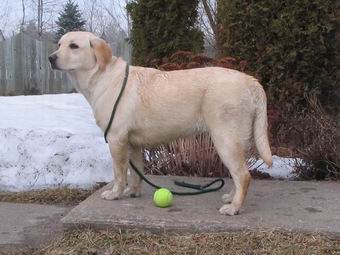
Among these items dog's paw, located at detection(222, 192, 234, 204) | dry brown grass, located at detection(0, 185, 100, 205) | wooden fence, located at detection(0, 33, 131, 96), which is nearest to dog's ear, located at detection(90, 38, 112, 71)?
dog's paw, located at detection(222, 192, 234, 204)

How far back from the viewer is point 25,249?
3.89 m

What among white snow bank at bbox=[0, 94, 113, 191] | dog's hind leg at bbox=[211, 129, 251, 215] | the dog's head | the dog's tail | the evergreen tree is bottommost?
white snow bank at bbox=[0, 94, 113, 191]

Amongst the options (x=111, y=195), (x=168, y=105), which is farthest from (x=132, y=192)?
(x=168, y=105)

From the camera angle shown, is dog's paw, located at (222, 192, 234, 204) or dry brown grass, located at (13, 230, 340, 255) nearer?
dry brown grass, located at (13, 230, 340, 255)

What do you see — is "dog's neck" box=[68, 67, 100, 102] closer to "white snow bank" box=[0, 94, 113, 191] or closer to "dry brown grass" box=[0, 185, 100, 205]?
"dry brown grass" box=[0, 185, 100, 205]

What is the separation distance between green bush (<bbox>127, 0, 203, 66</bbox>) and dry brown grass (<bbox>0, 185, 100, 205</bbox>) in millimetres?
2649

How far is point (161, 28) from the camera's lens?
24.8 feet

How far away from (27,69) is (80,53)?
14.2m

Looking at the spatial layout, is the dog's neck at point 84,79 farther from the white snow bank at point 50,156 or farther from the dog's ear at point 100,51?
the white snow bank at point 50,156

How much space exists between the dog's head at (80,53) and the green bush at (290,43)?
9.71 feet

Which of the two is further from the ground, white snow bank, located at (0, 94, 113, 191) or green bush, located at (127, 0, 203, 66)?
green bush, located at (127, 0, 203, 66)

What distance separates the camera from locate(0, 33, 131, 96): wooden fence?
17250 mm

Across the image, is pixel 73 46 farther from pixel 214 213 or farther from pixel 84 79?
pixel 214 213

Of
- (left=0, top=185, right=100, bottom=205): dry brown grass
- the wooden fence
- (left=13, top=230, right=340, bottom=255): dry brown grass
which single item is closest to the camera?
(left=13, top=230, right=340, bottom=255): dry brown grass
